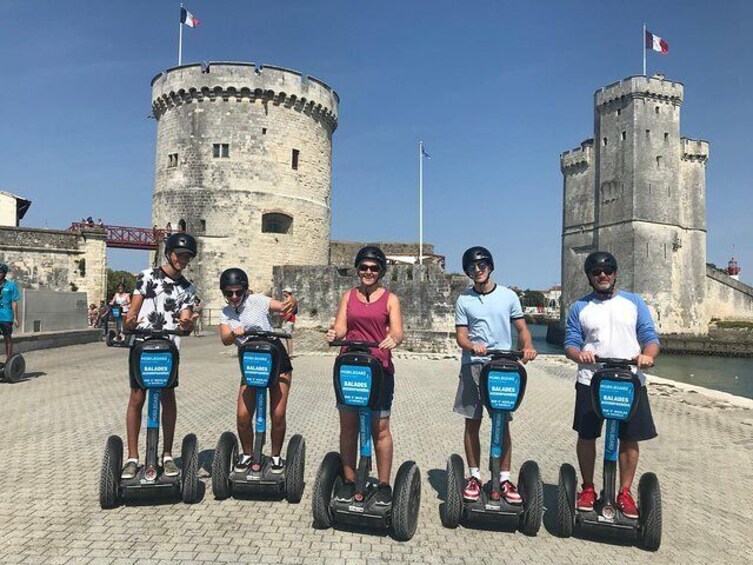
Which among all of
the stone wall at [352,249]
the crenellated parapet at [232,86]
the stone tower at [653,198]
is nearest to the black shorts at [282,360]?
the crenellated parapet at [232,86]

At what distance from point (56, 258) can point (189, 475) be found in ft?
89.4

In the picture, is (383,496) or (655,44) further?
(655,44)

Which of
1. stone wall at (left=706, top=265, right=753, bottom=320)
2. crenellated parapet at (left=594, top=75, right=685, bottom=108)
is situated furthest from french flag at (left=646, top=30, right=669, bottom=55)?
stone wall at (left=706, top=265, right=753, bottom=320)

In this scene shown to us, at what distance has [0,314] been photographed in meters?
9.39

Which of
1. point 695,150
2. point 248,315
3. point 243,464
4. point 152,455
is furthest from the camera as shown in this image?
point 695,150

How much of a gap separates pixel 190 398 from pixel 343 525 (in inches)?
235

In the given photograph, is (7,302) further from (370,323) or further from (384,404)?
(384,404)

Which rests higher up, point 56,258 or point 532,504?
point 56,258

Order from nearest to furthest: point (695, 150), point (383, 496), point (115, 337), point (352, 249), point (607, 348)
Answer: point (383, 496) → point (607, 348) → point (115, 337) → point (352, 249) → point (695, 150)

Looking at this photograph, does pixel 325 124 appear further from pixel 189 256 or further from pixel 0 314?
pixel 189 256

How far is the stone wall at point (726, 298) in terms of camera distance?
176ft

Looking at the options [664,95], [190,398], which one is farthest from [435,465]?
[664,95]

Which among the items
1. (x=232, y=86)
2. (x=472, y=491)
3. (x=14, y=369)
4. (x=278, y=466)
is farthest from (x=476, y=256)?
(x=232, y=86)

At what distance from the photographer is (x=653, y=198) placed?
47719mm
